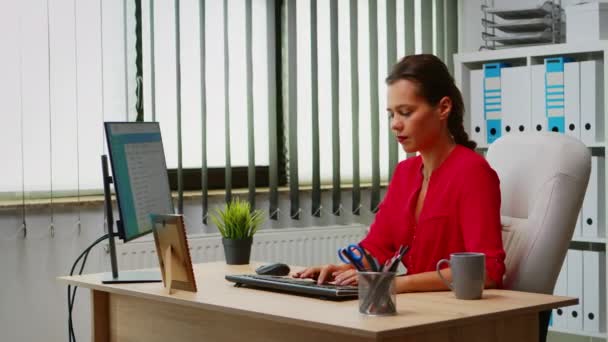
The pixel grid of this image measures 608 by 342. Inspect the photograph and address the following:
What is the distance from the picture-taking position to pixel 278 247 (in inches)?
162

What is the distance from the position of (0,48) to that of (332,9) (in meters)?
1.55

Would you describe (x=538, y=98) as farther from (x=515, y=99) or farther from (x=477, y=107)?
(x=477, y=107)

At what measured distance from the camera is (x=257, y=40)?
4129mm

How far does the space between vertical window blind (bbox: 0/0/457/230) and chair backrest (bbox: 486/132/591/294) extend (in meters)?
1.74

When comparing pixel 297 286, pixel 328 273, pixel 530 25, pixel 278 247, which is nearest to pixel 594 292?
pixel 530 25

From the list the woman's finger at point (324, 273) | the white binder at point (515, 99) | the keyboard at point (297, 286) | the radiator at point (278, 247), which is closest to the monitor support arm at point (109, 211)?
the keyboard at point (297, 286)

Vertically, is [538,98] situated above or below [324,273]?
above

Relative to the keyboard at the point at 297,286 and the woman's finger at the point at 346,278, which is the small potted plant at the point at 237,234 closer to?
the keyboard at the point at 297,286

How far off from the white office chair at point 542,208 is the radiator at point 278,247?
5.56 feet

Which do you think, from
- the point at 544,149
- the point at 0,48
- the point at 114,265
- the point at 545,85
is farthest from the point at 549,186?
the point at 0,48

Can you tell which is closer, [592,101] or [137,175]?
[137,175]

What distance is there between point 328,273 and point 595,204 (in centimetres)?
195

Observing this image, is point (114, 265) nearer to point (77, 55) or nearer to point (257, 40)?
point (77, 55)

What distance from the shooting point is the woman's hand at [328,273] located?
7.19 feet
